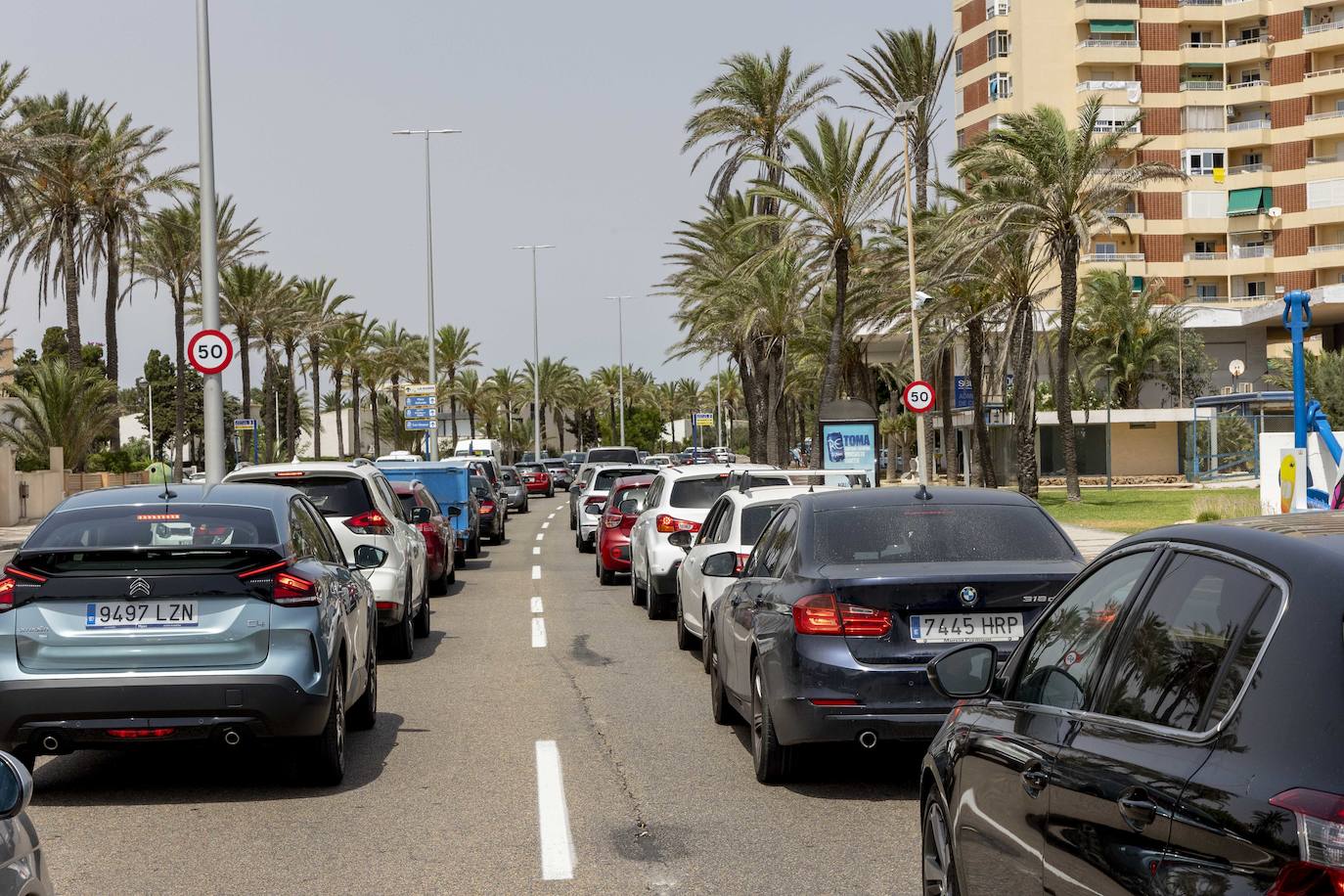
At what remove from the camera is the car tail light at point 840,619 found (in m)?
7.47

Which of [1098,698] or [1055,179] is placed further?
[1055,179]

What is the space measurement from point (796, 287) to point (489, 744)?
3895 centimetres

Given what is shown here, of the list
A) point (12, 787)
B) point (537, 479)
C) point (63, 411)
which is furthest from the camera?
point (537, 479)

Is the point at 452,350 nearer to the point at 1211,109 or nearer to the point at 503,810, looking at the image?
the point at 1211,109

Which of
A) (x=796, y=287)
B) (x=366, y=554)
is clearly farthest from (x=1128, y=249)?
(x=366, y=554)

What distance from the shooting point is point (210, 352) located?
64.8 feet

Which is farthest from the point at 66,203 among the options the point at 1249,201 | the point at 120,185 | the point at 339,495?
the point at 1249,201

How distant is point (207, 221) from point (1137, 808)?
→ 19398 millimetres

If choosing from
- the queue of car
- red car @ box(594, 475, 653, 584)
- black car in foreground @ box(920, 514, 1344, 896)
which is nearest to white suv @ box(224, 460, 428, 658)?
the queue of car

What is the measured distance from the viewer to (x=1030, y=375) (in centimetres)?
3912

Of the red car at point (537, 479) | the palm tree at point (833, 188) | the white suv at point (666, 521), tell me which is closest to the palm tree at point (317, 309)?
the red car at point (537, 479)

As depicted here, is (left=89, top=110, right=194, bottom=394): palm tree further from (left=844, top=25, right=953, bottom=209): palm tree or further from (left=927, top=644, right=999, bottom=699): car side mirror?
(left=927, top=644, right=999, bottom=699): car side mirror

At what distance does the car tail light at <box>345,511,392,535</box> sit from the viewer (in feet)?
45.8

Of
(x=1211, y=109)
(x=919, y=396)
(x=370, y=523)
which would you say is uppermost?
(x=1211, y=109)
